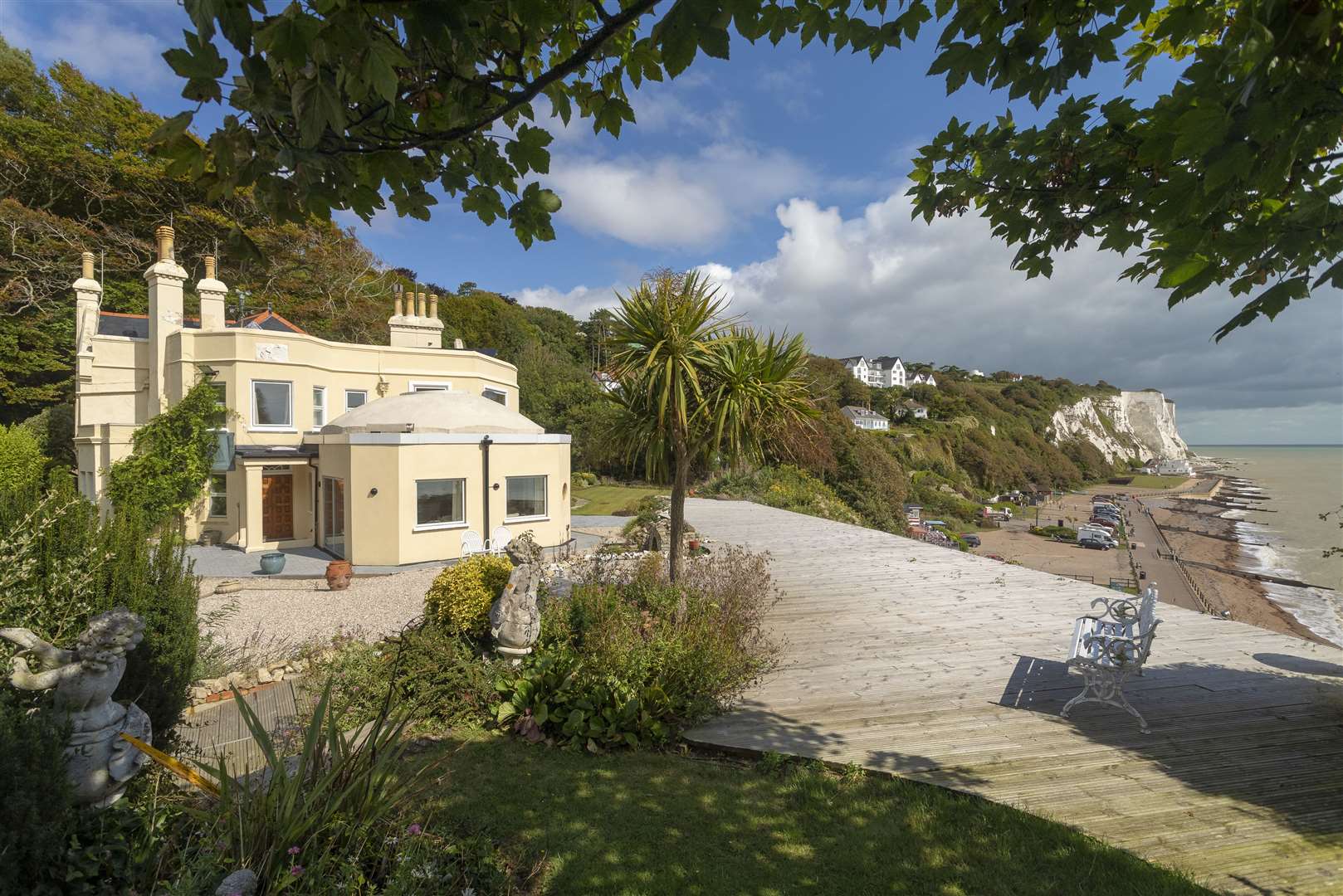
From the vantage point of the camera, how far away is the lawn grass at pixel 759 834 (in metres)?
3.22

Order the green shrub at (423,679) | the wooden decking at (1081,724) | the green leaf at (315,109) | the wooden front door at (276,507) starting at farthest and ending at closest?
1. the wooden front door at (276,507)
2. the green shrub at (423,679)
3. the wooden decking at (1081,724)
4. the green leaf at (315,109)

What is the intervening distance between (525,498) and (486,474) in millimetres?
1401

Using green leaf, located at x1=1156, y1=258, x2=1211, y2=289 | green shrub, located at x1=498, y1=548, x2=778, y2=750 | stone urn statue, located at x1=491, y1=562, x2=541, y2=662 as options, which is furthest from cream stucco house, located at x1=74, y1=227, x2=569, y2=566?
green leaf, located at x1=1156, y1=258, x2=1211, y2=289

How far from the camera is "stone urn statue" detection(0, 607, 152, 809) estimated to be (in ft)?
9.71

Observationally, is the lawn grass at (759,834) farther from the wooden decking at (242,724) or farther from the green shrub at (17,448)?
the green shrub at (17,448)

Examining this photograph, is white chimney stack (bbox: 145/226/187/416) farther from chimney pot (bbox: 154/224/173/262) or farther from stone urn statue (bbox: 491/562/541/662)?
stone urn statue (bbox: 491/562/541/662)

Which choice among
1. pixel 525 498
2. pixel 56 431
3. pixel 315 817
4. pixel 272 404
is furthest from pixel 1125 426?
pixel 56 431

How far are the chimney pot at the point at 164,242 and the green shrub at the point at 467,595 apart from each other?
16948 millimetres

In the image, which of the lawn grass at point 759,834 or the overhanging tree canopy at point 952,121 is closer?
the overhanging tree canopy at point 952,121

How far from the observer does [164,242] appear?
16.6m

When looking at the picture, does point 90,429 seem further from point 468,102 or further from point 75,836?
point 468,102

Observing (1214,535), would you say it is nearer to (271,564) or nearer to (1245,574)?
(1245,574)

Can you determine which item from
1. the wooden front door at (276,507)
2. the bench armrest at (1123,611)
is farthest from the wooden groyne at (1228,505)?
the wooden front door at (276,507)

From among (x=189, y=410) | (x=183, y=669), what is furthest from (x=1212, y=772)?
(x=189, y=410)
